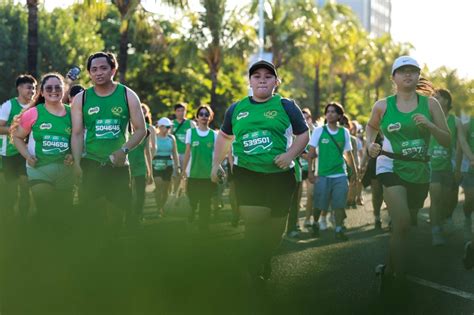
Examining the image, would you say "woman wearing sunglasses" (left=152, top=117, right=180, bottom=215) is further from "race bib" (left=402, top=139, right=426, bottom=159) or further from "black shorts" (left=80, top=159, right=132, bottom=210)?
"race bib" (left=402, top=139, right=426, bottom=159)

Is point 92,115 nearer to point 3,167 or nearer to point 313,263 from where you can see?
point 313,263

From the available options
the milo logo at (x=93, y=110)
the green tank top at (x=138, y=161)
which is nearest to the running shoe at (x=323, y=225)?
the green tank top at (x=138, y=161)

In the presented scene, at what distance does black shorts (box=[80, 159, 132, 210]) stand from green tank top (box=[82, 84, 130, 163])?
75 mm

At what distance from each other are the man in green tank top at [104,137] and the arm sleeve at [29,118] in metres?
1.07

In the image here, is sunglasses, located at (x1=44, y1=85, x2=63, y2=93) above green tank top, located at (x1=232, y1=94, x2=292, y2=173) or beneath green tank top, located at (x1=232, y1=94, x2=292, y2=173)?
above

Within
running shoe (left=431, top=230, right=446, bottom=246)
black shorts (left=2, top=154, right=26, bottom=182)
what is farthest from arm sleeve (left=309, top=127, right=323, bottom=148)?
black shorts (left=2, top=154, right=26, bottom=182)

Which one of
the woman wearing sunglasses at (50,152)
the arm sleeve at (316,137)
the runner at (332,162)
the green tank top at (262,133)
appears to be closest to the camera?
the green tank top at (262,133)

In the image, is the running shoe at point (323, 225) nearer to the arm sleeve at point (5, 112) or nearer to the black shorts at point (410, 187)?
the arm sleeve at point (5, 112)

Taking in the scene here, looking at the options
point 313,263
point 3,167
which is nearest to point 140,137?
point 313,263

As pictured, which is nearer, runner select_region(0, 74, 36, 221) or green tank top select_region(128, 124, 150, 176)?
runner select_region(0, 74, 36, 221)

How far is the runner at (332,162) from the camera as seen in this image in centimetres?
1137

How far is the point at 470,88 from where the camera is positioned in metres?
86.0

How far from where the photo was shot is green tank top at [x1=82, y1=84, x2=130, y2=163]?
23.0 ft

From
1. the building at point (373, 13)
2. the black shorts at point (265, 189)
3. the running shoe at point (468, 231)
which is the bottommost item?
Answer: the running shoe at point (468, 231)
